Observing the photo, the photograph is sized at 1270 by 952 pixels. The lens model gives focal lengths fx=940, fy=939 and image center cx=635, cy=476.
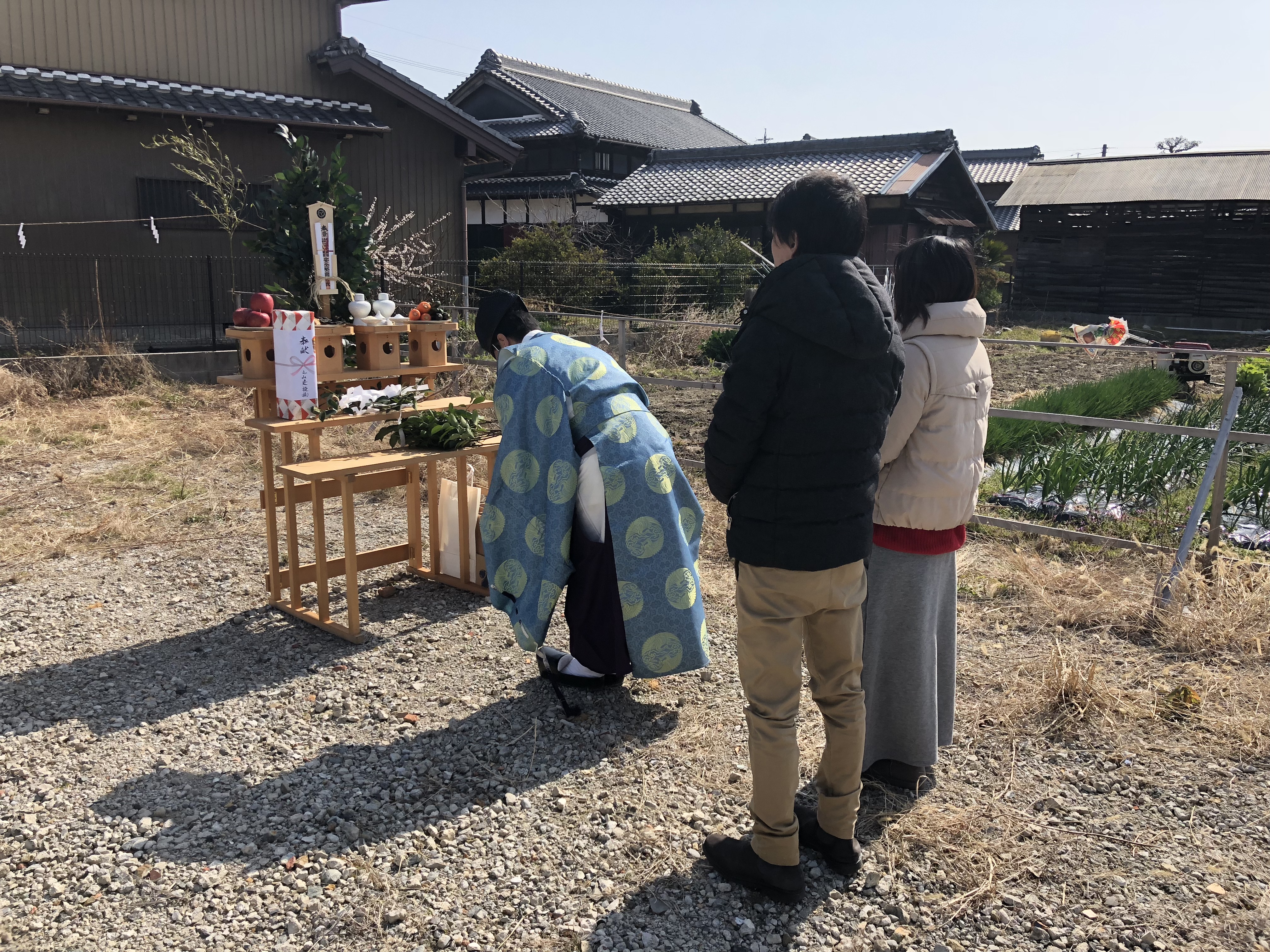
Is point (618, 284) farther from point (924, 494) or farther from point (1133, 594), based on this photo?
point (924, 494)

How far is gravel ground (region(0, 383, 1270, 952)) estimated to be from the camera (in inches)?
88.3

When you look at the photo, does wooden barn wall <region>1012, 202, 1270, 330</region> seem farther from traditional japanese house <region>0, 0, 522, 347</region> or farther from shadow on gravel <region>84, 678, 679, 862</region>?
shadow on gravel <region>84, 678, 679, 862</region>

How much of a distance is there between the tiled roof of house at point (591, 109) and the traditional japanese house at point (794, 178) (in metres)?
2.19

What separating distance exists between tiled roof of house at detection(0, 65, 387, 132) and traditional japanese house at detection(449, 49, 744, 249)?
22.0 feet

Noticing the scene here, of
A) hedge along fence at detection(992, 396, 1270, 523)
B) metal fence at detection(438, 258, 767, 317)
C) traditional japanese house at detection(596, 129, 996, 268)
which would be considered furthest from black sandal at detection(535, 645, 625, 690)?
traditional japanese house at detection(596, 129, 996, 268)

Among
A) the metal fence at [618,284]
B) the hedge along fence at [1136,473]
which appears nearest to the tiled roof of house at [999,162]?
the metal fence at [618,284]

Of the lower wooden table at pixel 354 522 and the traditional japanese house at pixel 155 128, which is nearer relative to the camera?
the lower wooden table at pixel 354 522

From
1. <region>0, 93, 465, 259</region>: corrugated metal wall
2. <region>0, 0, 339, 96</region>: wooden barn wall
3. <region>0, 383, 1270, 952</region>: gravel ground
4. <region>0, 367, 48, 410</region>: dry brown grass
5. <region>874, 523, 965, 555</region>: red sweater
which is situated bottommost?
<region>0, 383, 1270, 952</region>: gravel ground

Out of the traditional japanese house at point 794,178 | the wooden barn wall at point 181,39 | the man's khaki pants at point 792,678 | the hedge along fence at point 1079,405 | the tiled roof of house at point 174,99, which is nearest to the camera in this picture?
the man's khaki pants at point 792,678

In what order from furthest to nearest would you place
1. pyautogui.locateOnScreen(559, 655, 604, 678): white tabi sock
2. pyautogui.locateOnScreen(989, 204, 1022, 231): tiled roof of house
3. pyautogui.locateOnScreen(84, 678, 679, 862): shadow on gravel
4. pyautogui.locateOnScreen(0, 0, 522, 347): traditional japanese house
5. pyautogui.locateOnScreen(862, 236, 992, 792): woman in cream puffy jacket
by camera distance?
pyautogui.locateOnScreen(989, 204, 1022, 231): tiled roof of house
pyautogui.locateOnScreen(0, 0, 522, 347): traditional japanese house
pyautogui.locateOnScreen(559, 655, 604, 678): white tabi sock
pyautogui.locateOnScreen(84, 678, 679, 862): shadow on gravel
pyautogui.locateOnScreen(862, 236, 992, 792): woman in cream puffy jacket

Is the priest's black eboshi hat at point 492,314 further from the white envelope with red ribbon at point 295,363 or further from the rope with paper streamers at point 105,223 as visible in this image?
the rope with paper streamers at point 105,223

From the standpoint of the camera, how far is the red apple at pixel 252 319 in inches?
157

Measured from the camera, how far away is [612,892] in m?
2.36

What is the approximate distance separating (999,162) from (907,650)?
112 ft
